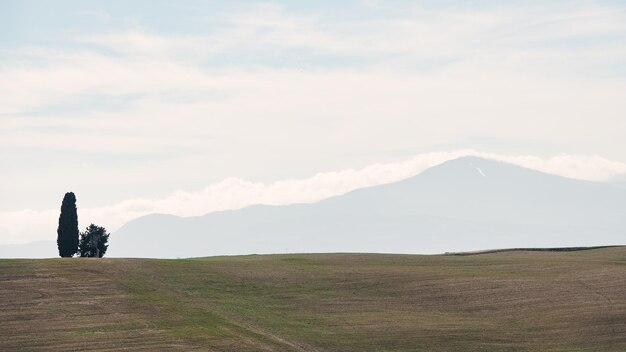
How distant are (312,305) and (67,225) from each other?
3470 centimetres

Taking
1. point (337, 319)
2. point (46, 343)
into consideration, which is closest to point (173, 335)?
point (46, 343)

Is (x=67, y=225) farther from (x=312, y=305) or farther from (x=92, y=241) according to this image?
(x=312, y=305)

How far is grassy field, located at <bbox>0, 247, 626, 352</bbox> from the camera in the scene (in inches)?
2867

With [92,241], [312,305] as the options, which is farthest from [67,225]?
[312,305]

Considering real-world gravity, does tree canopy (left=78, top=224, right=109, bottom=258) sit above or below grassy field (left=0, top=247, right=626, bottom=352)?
above

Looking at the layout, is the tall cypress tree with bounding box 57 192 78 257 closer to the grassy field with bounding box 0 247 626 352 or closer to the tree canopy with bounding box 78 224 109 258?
the tree canopy with bounding box 78 224 109 258

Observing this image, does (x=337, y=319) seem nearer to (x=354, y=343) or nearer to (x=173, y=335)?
(x=354, y=343)

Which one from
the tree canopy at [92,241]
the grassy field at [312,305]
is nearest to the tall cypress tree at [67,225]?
the tree canopy at [92,241]

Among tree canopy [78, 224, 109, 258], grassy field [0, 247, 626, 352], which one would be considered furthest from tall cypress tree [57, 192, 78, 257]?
grassy field [0, 247, 626, 352]

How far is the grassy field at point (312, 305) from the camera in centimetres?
7281

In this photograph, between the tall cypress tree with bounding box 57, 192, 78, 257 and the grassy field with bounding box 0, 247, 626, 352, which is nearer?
the grassy field with bounding box 0, 247, 626, 352

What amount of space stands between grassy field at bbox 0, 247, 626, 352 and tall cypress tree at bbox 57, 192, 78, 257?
1283cm

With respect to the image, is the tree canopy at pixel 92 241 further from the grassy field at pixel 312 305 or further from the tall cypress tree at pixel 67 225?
the grassy field at pixel 312 305

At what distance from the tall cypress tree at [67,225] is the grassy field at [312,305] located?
1283 cm
